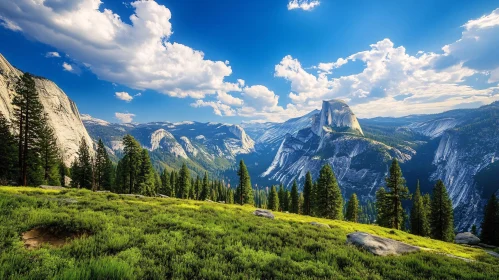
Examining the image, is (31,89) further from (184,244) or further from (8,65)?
(8,65)

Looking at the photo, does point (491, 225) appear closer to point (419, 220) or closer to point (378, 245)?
point (419, 220)

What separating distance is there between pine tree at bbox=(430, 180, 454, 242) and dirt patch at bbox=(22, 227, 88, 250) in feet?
241

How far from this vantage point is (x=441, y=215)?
5622 cm

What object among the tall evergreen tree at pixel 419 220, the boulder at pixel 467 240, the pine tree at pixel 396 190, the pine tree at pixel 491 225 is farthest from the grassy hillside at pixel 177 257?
the pine tree at pixel 491 225

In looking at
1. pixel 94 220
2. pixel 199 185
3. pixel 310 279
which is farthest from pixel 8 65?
pixel 310 279

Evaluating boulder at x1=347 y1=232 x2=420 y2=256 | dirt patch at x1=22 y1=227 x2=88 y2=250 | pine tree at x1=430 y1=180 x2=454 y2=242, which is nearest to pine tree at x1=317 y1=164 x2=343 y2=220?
pine tree at x1=430 y1=180 x2=454 y2=242

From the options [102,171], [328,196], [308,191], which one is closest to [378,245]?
[328,196]

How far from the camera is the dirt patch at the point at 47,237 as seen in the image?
9180 millimetres

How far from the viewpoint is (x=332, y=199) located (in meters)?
60.3

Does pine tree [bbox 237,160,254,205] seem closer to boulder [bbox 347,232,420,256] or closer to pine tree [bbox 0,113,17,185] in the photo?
pine tree [bbox 0,113,17,185]

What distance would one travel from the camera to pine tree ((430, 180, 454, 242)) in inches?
2183

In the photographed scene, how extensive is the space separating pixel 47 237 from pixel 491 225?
294 ft

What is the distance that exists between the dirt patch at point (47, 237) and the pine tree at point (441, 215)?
7345 centimetres

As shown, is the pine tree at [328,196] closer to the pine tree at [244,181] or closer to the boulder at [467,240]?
the pine tree at [244,181]
